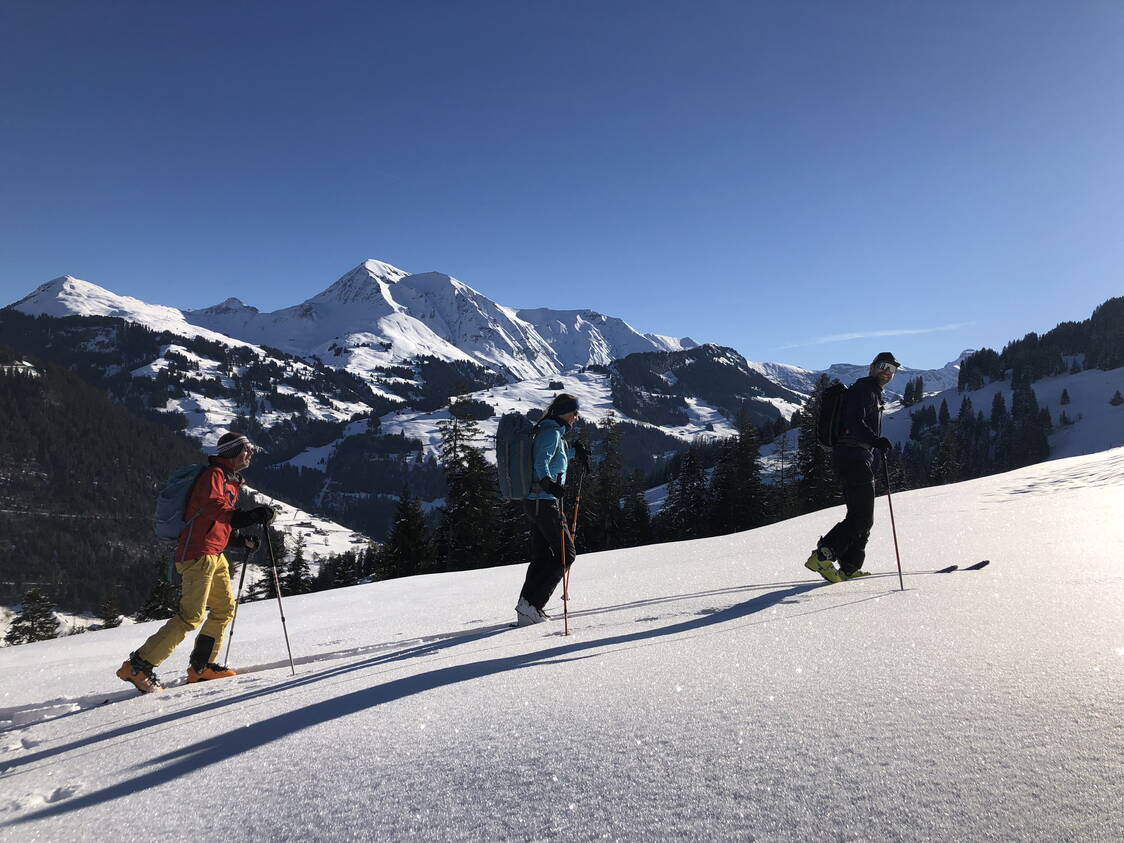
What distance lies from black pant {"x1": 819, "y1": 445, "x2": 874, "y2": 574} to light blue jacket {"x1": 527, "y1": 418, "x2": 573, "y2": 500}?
2785 millimetres

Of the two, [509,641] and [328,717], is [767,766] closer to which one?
[328,717]

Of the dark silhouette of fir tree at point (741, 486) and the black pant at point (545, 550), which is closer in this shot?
the black pant at point (545, 550)

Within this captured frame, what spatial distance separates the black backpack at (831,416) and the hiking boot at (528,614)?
3.31m

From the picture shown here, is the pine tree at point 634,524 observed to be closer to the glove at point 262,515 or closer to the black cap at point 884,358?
the black cap at point 884,358

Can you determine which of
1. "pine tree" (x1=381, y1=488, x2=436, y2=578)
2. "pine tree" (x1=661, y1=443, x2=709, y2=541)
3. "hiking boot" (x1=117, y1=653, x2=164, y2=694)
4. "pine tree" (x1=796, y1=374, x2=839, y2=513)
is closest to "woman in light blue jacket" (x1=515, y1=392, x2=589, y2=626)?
"hiking boot" (x1=117, y1=653, x2=164, y2=694)

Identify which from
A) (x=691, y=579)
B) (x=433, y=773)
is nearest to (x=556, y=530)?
(x=691, y=579)

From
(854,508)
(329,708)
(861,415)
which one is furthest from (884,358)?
(329,708)

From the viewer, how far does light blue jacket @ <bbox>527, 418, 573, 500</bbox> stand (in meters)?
5.61

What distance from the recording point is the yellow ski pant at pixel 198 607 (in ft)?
15.0

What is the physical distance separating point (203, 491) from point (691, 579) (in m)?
5.21

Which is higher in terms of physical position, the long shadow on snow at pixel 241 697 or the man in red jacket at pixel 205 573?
the man in red jacket at pixel 205 573

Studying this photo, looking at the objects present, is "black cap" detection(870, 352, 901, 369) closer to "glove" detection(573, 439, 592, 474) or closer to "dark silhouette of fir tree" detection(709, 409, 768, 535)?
"glove" detection(573, 439, 592, 474)

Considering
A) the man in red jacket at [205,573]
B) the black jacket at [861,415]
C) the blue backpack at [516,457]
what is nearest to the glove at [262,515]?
the man in red jacket at [205,573]

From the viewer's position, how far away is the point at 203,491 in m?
4.74
